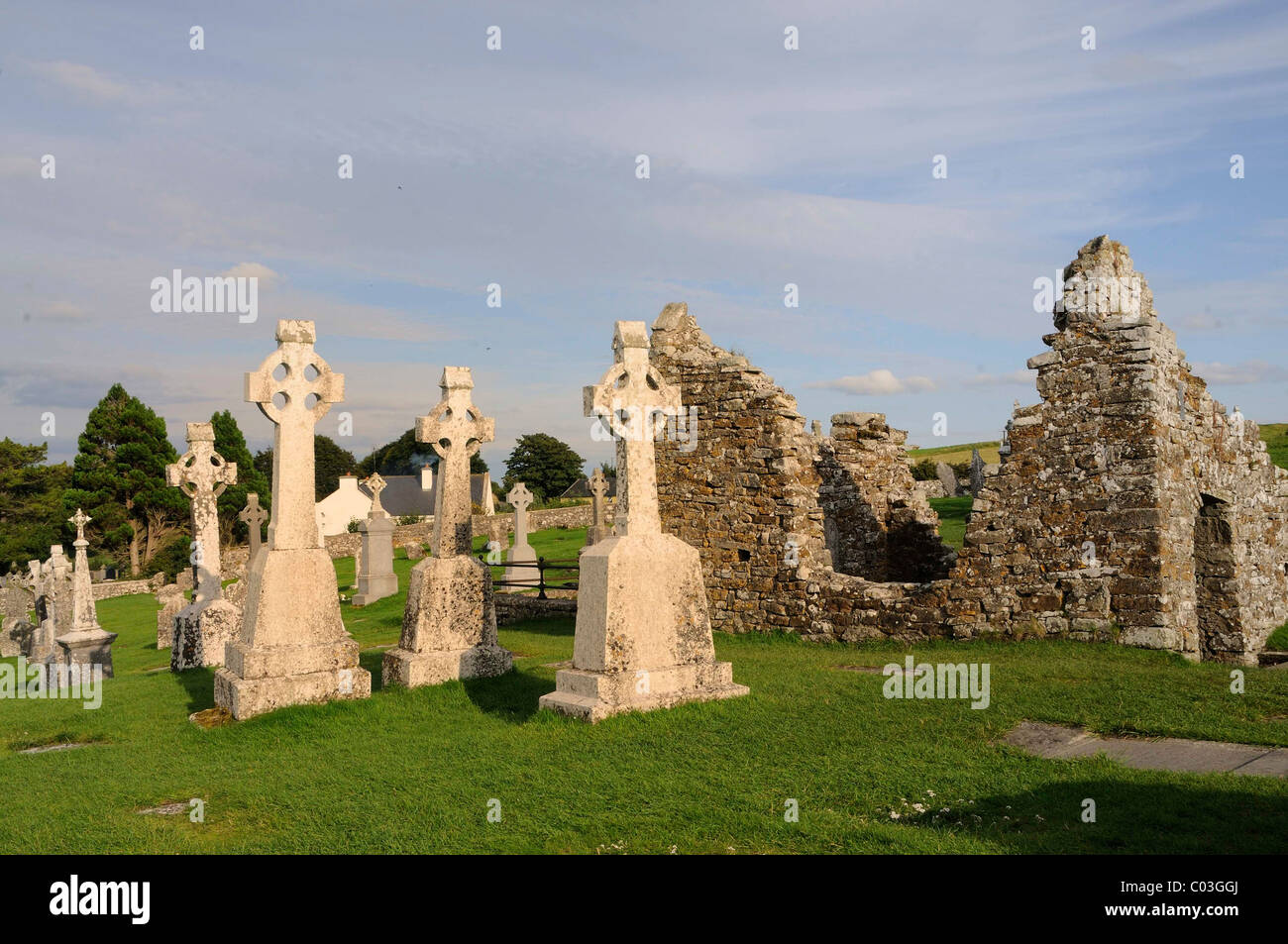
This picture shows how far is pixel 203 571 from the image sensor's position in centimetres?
1317

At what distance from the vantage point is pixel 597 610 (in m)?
7.24

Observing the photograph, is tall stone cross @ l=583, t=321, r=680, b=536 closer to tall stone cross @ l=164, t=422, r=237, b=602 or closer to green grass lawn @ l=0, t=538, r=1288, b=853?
green grass lawn @ l=0, t=538, r=1288, b=853

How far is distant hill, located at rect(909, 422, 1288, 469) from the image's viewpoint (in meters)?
27.8

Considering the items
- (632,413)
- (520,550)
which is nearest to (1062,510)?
(632,413)

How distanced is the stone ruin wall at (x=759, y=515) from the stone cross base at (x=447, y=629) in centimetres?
427

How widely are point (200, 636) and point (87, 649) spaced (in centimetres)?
206

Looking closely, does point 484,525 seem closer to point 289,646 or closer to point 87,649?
point 87,649

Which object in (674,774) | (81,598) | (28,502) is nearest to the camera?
(674,774)

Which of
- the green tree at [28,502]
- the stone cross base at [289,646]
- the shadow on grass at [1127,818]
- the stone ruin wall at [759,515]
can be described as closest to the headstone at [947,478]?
the stone ruin wall at [759,515]

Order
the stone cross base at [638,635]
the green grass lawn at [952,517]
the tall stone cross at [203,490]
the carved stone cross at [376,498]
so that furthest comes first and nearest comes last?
the carved stone cross at [376,498], the green grass lawn at [952,517], the tall stone cross at [203,490], the stone cross base at [638,635]

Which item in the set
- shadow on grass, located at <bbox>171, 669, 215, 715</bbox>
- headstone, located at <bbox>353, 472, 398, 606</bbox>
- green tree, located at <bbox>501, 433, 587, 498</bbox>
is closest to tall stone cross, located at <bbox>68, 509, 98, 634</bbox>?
shadow on grass, located at <bbox>171, 669, 215, 715</bbox>

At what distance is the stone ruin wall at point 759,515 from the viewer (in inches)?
462

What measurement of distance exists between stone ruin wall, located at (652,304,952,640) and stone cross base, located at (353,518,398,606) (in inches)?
480

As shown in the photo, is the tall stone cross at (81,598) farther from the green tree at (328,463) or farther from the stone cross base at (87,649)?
the green tree at (328,463)
